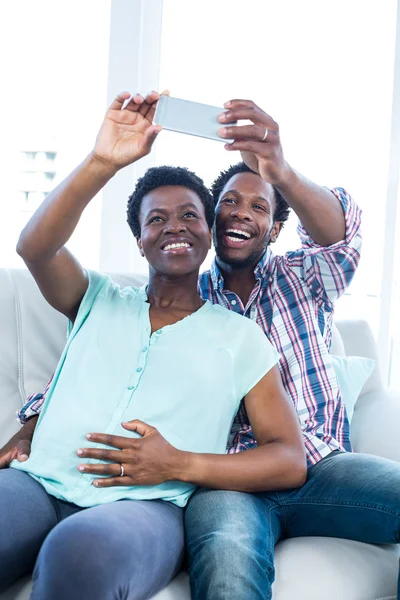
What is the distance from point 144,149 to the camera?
131 cm

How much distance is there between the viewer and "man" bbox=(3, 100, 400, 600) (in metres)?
Answer: 1.17

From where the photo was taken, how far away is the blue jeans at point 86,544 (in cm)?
97

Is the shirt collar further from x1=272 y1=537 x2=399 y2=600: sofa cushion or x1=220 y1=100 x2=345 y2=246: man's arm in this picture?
x1=272 y1=537 x2=399 y2=600: sofa cushion

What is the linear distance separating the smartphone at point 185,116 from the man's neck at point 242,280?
479 millimetres

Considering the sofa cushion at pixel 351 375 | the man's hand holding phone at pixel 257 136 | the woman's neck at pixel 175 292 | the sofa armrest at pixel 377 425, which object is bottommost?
the sofa armrest at pixel 377 425

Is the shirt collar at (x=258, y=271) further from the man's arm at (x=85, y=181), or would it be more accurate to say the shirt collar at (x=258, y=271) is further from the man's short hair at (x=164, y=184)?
the man's arm at (x=85, y=181)

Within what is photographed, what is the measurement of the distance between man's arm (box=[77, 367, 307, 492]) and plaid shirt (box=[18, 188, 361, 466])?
0.52 feet

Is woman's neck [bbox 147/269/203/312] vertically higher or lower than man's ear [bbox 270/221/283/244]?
lower

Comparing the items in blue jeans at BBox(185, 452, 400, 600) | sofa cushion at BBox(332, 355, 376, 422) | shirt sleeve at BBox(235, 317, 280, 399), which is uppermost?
shirt sleeve at BBox(235, 317, 280, 399)

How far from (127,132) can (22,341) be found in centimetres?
58

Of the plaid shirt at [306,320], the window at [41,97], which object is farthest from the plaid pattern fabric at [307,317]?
the window at [41,97]

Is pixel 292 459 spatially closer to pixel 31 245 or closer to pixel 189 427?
pixel 189 427

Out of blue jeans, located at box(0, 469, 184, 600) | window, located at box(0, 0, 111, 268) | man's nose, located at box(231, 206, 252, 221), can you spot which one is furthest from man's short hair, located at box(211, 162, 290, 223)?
window, located at box(0, 0, 111, 268)

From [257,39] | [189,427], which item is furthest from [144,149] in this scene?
[257,39]
